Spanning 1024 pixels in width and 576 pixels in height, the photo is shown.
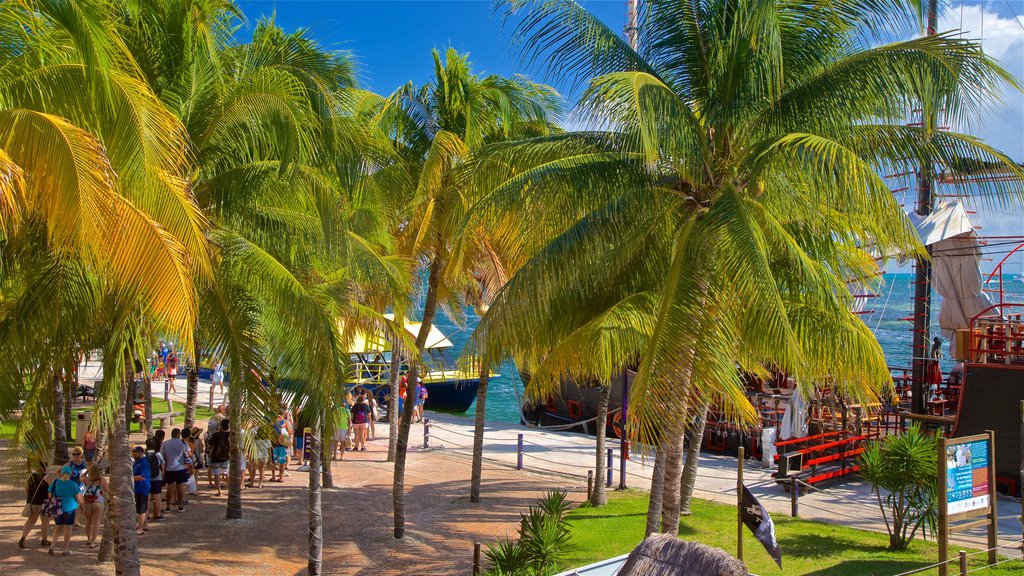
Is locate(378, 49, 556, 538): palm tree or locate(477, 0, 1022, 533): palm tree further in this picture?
locate(378, 49, 556, 538): palm tree

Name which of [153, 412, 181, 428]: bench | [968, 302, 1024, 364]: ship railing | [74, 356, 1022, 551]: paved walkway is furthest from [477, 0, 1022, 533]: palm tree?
[153, 412, 181, 428]: bench

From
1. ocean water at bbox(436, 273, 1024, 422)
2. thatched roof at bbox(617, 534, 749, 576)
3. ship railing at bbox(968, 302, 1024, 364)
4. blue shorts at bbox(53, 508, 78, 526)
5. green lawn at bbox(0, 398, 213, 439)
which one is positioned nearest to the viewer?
thatched roof at bbox(617, 534, 749, 576)

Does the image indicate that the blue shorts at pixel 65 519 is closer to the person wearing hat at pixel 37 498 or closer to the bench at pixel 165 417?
the person wearing hat at pixel 37 498

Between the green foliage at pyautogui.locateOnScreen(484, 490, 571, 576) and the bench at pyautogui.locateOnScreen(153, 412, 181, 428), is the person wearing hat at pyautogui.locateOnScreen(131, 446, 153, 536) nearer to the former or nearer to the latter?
the green foliage at pyautogui.locateOnScreen(484, 490, 571, 576)

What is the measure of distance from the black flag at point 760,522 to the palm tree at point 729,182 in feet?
2.96

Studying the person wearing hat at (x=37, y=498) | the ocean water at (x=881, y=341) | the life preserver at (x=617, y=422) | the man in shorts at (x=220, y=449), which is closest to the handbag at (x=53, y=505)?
the person wearing hat at (x=37, y=498)

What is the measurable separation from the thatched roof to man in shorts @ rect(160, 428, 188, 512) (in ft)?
31.7

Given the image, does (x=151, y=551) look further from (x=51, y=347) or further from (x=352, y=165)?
(x=352, y=165)

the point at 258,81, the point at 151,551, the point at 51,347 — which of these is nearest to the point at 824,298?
the point at 258,81

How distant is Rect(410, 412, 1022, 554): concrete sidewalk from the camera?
1359 cm

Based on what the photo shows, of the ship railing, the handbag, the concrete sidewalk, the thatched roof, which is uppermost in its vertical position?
the ship railing

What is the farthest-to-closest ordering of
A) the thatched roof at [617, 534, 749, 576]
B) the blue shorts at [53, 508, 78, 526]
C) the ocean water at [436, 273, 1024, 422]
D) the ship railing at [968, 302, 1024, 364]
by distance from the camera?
the ocean water at [436, 273, 1024, 422] → the ship railing at [968, 302, 1024, 364] → the blue shorts at [53, 508, 78, 526] → the thatched roof at [617, 534, 749, 576]

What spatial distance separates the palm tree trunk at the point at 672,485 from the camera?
916 centimetres

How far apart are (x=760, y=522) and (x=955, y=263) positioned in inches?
661
